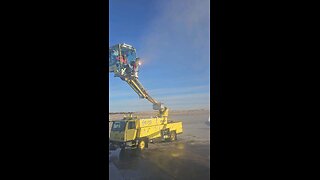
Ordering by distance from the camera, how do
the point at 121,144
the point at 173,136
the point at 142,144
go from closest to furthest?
the point at 121,144
the point at 142,144
the point at 173,136

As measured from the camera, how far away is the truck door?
10.5 feet

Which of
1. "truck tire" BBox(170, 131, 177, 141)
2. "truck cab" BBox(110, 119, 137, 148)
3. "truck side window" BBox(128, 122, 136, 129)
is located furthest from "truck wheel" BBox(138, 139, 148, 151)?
"truck tire" BBox(170, 131, 177, 141)

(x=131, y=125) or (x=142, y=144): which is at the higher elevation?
(x=131, y=125)

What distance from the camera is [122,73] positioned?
259 centimetres

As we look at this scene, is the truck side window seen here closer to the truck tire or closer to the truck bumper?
the truck bumper

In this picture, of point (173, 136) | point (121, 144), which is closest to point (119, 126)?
point (121, 144)

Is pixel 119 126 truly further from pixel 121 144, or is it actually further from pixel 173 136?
pixel 173 136

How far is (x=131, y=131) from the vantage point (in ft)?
10.6
